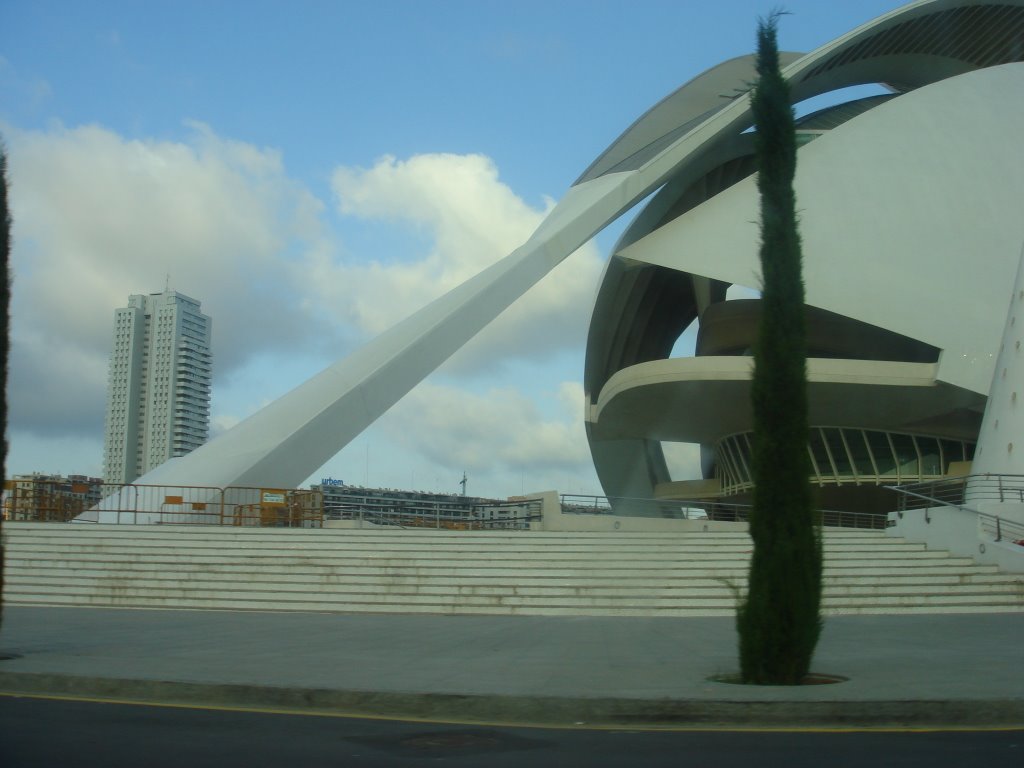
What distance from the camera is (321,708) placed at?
664cm

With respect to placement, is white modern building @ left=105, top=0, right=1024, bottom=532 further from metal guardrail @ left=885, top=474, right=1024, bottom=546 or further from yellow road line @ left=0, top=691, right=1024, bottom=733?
yellow road line @ left=0, top=691, right=1024, bottom=733

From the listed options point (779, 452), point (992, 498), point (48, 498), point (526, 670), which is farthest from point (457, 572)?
point (48, 498)

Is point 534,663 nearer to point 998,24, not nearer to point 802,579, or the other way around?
point 802,579

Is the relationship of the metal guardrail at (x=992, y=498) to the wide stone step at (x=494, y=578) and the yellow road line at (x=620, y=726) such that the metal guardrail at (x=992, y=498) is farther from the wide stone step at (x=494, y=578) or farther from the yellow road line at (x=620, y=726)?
the yellow road line at (x=620, y=726)

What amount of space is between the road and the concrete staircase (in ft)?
29.1

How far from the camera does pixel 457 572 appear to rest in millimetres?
16188

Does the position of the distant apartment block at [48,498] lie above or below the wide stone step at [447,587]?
above

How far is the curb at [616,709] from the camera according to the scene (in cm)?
612

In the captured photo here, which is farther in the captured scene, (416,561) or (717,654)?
(416,561)

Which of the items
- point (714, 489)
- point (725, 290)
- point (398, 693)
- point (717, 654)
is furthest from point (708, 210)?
point (398, 693)

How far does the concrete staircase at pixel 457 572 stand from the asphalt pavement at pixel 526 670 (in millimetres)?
2042

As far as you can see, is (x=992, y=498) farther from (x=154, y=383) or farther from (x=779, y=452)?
(x=154, y=383)

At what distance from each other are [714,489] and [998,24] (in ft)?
65.7

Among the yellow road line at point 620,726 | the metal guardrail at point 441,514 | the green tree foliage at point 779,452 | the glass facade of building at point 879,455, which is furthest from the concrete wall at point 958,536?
the yellow road line at point 620,726
